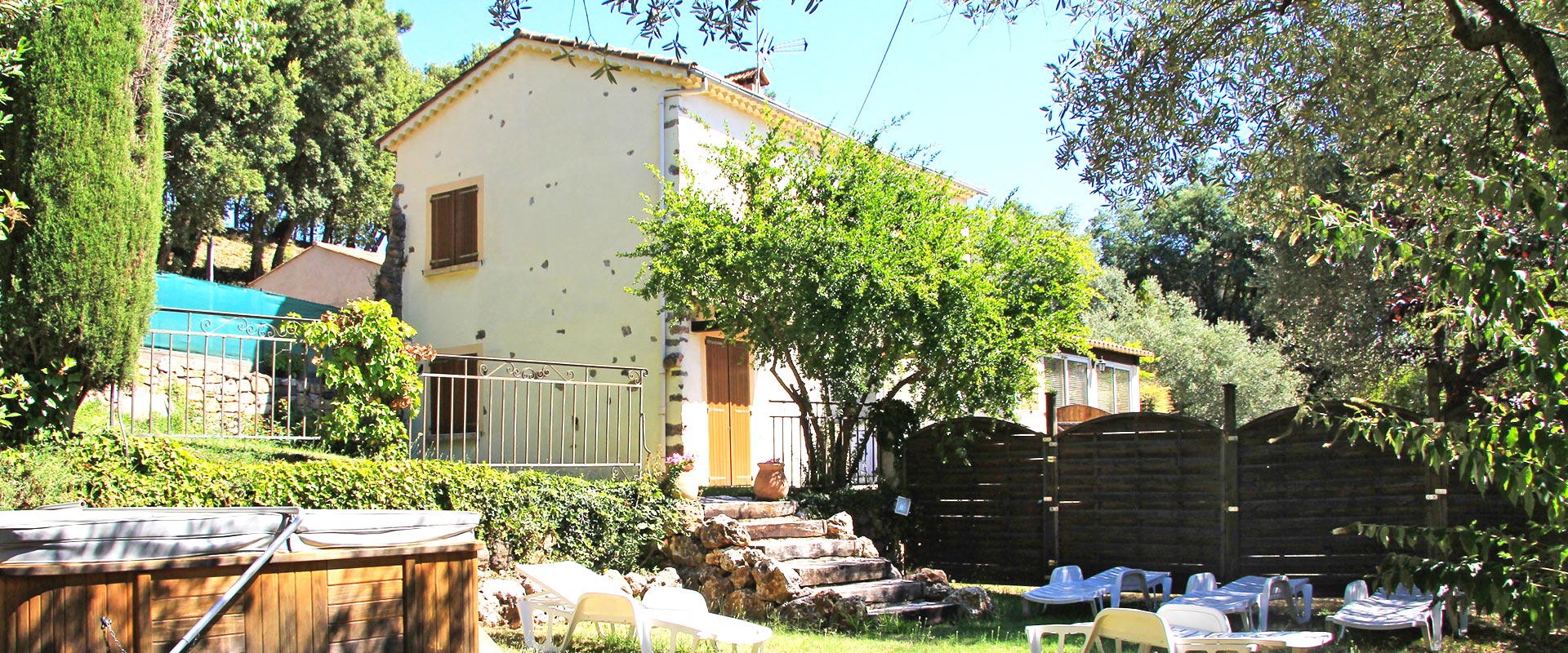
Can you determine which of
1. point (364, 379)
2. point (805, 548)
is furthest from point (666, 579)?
point (364, 379)

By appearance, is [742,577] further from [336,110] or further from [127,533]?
[336,110]

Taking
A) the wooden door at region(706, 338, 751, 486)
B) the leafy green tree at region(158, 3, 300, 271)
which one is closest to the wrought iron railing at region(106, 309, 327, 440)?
the wooden door at region(706, 338, 751, 486)

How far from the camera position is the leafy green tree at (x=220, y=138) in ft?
69.2

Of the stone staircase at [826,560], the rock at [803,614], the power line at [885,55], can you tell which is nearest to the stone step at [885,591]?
the stone staircase at [826,560]

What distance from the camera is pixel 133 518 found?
13.9ft

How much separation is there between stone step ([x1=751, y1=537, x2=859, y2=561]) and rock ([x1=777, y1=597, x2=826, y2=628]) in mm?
674

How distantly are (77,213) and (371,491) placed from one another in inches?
113

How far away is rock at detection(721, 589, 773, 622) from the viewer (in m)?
9.57

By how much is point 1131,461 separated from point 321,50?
21040 millimetres

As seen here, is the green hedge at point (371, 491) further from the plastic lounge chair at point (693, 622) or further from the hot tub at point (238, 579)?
the hot tub at point (238, 579)

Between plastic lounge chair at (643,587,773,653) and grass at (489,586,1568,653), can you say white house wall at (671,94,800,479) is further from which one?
plastic lounge chair at (643,587,773,653)

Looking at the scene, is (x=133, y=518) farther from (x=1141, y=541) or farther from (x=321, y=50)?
(x=321, y=50)

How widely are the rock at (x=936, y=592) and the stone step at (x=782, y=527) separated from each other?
129 cm

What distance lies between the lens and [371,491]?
829 centimetres
